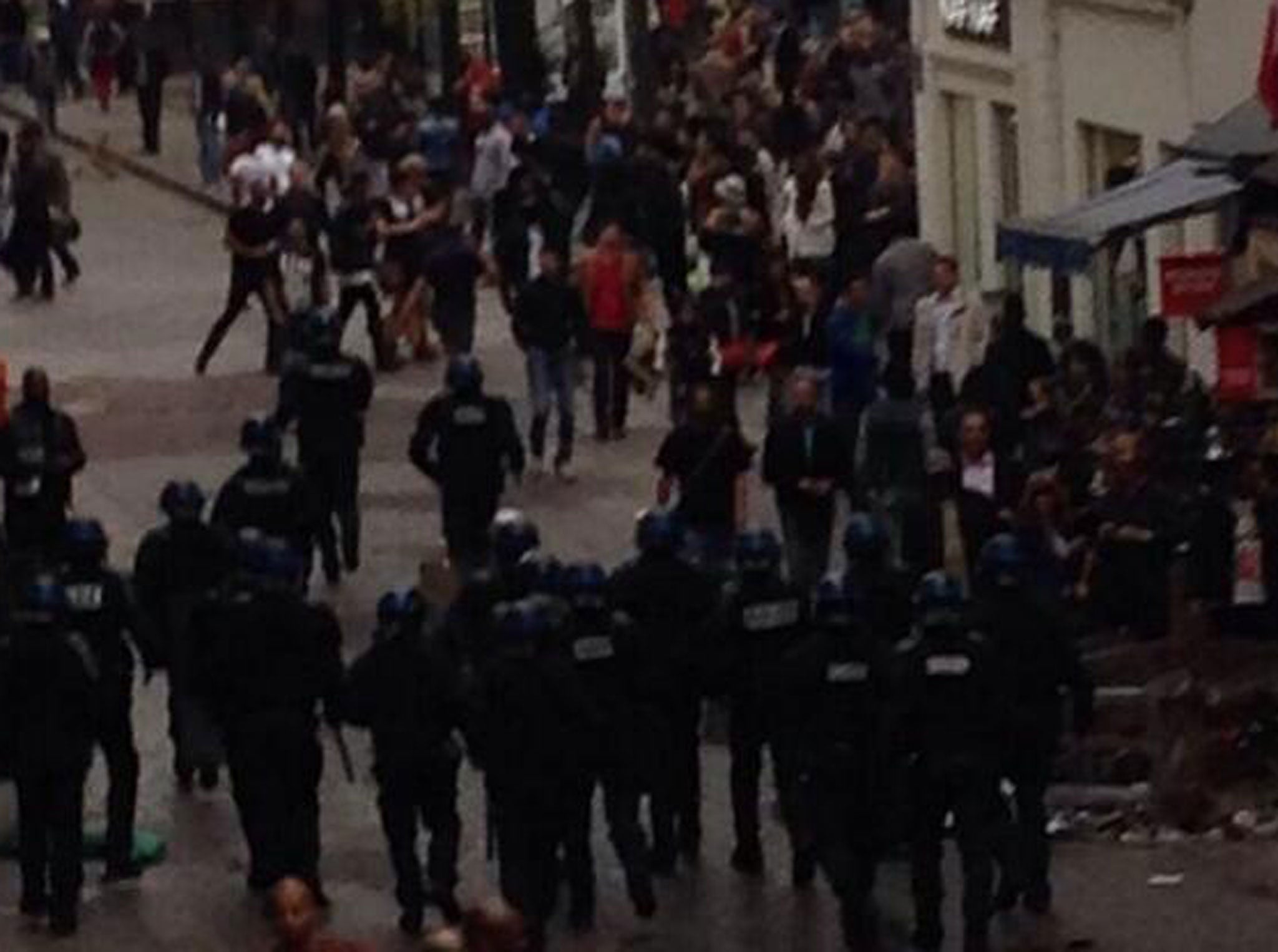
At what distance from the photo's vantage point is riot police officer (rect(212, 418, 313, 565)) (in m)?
29.4

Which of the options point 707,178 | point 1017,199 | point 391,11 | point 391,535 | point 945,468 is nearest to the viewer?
point 945,468

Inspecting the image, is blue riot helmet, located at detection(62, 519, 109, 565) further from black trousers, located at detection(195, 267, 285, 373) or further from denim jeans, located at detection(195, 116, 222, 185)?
denim jeans, located at detection(195, 116, 222, 185)

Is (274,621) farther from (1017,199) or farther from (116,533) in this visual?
(1017,199)

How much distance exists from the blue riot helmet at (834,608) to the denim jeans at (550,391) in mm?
11794

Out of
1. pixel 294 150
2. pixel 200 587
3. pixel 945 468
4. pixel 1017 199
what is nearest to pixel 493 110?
pixel 294 150

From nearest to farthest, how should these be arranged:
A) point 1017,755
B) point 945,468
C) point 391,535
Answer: point 1017,755, point 945,468, point 391,535

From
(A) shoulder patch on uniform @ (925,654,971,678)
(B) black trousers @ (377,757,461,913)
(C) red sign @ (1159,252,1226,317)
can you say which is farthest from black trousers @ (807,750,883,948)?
(C) red sign @ (1159,252,1226,317)

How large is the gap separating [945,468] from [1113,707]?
14.1 feet

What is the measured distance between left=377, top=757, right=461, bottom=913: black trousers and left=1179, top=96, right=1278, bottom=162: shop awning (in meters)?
9.22

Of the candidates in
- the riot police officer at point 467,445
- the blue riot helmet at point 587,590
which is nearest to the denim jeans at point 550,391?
the riot police officer at point 467,445

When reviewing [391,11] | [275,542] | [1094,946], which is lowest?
[1094,946]

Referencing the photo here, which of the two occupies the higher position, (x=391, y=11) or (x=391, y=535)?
(x=391, y=11)

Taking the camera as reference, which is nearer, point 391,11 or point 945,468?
point 945,468

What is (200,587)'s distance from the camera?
27781mm
